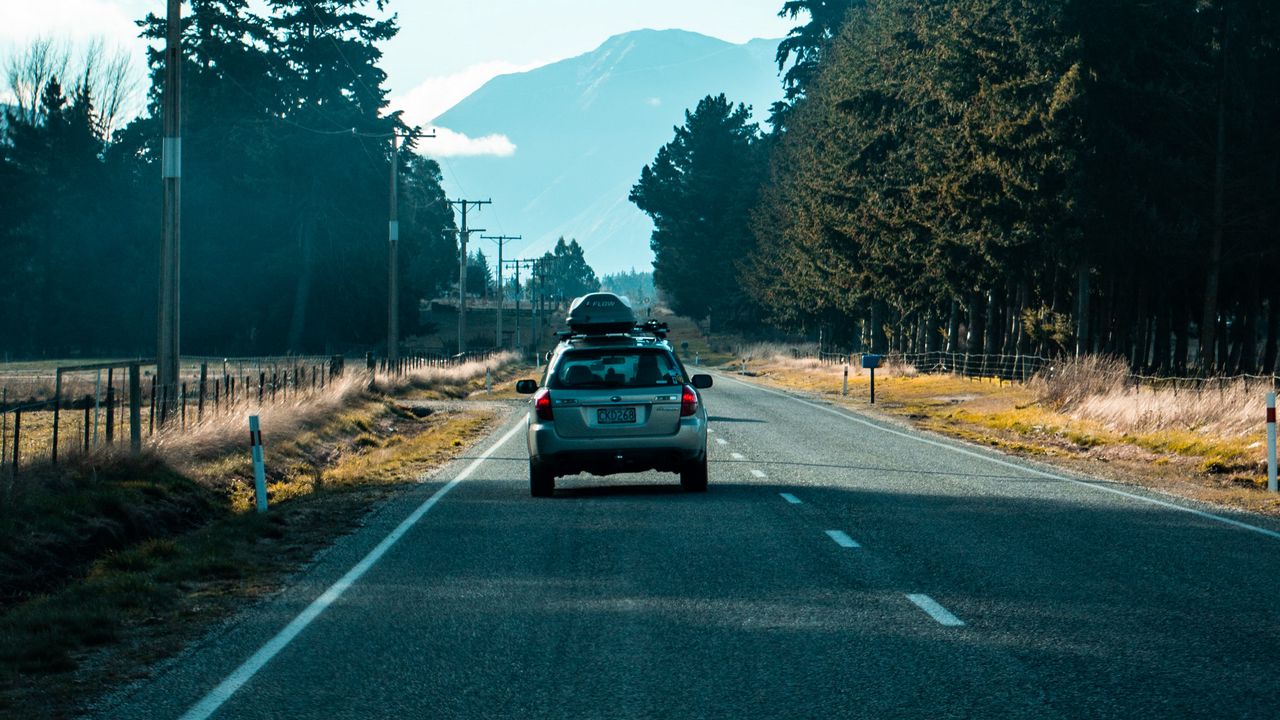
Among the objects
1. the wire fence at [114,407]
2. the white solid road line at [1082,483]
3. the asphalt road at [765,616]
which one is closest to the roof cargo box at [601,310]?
the wire fence at [114,407]

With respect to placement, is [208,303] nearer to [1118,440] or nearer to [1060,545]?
[1118,440]

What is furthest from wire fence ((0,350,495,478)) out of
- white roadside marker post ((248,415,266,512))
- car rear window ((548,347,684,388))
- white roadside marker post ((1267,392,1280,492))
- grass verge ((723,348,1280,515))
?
white roadside marker post ((1267,392,1280,492))

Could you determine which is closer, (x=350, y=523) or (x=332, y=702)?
(x=332, y=702)

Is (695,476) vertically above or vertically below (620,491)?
above

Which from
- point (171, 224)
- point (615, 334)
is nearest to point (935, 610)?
point (615, 334)

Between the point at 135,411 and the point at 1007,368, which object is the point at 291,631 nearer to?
the point at 135,411

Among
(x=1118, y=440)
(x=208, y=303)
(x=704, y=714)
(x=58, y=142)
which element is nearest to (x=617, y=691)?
(x=704, y=714)

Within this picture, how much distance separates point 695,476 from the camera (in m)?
16.8

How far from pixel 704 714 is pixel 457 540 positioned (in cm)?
658

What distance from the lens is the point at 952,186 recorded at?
157 ft

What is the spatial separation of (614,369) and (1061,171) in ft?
94.3

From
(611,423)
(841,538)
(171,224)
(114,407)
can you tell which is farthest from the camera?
(114,407)

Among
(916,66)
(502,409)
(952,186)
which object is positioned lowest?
(502,409)

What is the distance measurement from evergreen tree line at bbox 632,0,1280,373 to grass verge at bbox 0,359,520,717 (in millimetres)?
24962
